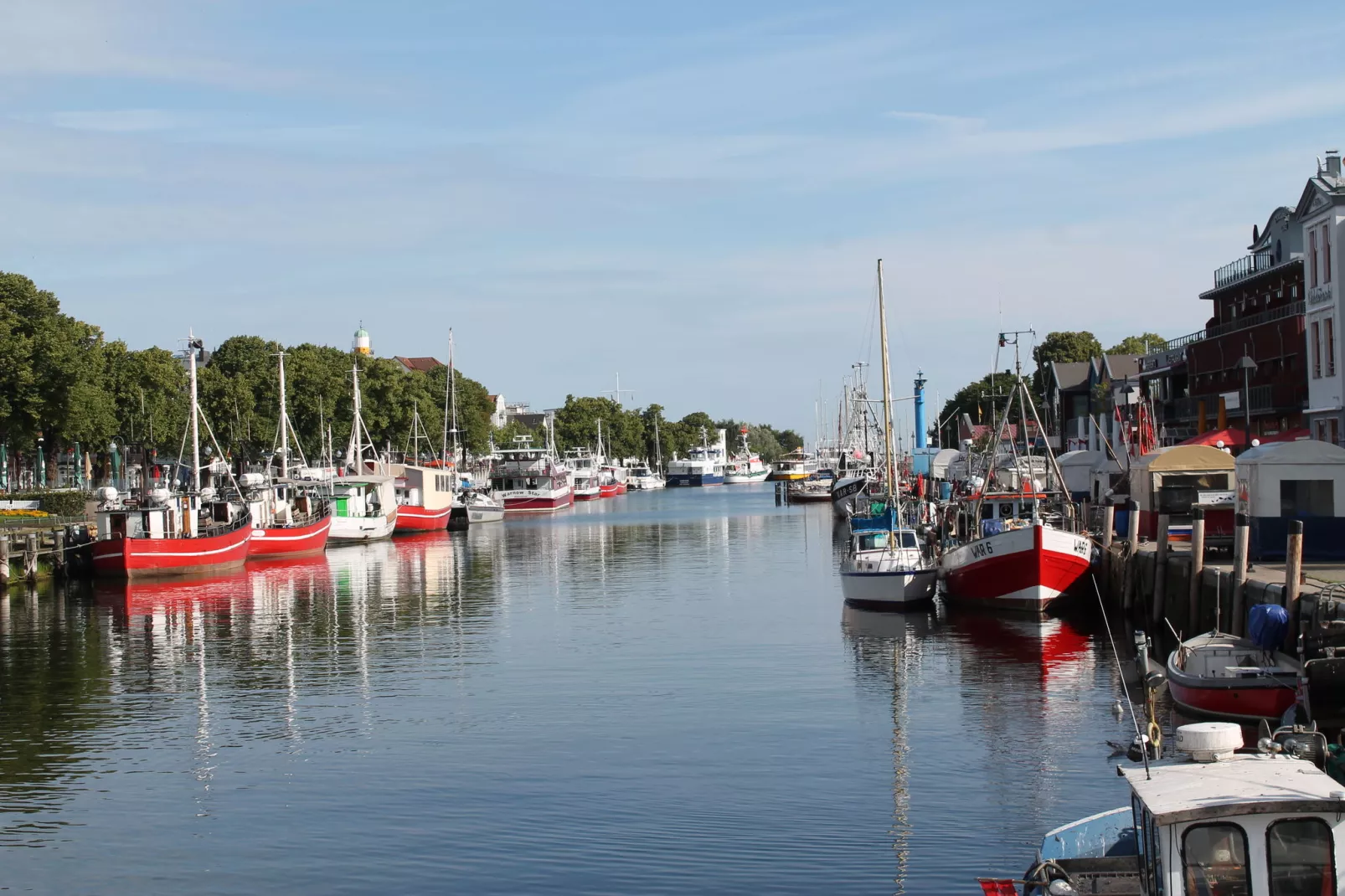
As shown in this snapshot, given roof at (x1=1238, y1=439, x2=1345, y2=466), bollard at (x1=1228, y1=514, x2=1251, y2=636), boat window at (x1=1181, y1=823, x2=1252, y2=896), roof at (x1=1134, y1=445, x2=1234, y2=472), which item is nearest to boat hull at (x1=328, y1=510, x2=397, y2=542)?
roof at (x1=1134, y1=445, x2=1234, y2=472)

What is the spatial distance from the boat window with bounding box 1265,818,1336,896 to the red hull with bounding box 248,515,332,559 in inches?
2541

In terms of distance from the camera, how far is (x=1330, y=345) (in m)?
52.5

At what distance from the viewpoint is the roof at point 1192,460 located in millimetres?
50031

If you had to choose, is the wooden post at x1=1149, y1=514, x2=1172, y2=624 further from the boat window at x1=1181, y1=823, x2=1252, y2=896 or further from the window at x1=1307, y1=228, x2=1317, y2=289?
the boat window at x1=1181, y1=823, x2=1252, y2=896

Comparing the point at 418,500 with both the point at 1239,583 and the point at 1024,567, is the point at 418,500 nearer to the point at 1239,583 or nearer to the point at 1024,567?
the point at 1024,567

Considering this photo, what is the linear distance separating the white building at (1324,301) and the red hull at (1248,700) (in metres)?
29.6

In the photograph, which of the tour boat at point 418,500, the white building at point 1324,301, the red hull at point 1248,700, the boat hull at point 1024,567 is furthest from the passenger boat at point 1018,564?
the tour boat at point 418,500

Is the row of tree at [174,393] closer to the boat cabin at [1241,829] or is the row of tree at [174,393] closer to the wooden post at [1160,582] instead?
the wooden post at [1160,582]

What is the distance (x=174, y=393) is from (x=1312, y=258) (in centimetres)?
8613

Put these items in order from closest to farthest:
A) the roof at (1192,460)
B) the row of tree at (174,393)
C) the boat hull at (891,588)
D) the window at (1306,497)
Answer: the window at (1306,497), the boat hull at (891,588), the roof at (1192,460), the row of tree at (174,393)

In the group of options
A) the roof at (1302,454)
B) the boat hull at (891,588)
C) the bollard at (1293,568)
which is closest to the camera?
the bollard at (1293,568)

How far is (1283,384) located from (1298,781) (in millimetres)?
53464

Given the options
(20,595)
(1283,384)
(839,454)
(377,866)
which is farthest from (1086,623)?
(839,454)

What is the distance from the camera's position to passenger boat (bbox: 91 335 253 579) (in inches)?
2421
